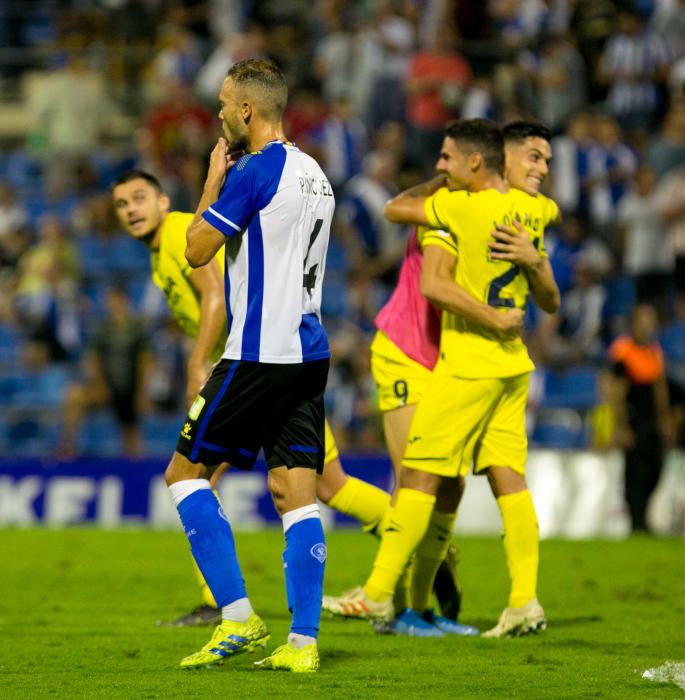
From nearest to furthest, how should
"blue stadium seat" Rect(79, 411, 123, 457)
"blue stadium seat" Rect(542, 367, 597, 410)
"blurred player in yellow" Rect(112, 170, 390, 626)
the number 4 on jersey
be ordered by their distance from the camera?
the number 4 on jersey < "blurred player in yellow" Rect(112, 170, 390, 626) < "blue stadium seat" Rect(542, 367, 597, 410) < "blue stadium seat" Rect(79, 411, 123, 457)

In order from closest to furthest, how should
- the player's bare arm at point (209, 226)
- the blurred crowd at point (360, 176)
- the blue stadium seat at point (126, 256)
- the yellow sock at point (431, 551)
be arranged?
1. the player's bare arm at point (209, 226)
2. the yellow sock at point (431, 551)
3. the blurred crowd at point (360, 176)
4. the blue stadium seat at point (126, 256)

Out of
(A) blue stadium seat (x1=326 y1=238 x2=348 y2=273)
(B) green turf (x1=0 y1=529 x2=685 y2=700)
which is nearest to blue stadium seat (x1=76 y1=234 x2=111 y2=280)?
(A) blue stadium seat (x1=326 y1=238 x2=348 y2=273)

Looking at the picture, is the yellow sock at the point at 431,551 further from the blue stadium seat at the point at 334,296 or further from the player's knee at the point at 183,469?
the blue stadium seat at the point at 334,296

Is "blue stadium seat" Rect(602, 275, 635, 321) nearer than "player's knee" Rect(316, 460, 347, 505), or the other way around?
"player's knee" Rect(316, 460, 347, 505)

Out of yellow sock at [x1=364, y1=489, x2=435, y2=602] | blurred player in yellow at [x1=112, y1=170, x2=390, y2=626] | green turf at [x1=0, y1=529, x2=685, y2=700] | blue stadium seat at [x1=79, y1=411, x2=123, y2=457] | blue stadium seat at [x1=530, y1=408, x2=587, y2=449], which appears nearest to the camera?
green turf at [x1=0, y1=529, x2=685, y2=700]

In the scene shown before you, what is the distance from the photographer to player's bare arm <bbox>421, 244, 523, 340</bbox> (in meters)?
6.93

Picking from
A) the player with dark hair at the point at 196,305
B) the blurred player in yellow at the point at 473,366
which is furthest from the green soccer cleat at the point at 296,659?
the player with dark hair at the point at 196,305

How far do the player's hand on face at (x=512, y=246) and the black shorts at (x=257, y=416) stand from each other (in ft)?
4.70

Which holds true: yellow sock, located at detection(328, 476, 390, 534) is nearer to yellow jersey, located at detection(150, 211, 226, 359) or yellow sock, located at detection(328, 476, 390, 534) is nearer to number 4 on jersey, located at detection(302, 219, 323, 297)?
yellow jersey, located at detection(150, 211, 226, 359)

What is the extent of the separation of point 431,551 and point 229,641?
66.2 inches

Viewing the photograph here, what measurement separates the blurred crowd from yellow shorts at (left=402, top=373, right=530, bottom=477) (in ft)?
25.6

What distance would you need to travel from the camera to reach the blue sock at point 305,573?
578 cm

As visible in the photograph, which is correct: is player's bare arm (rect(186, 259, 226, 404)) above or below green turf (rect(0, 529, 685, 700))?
above

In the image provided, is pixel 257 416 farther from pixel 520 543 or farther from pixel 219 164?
pixel 520 543
